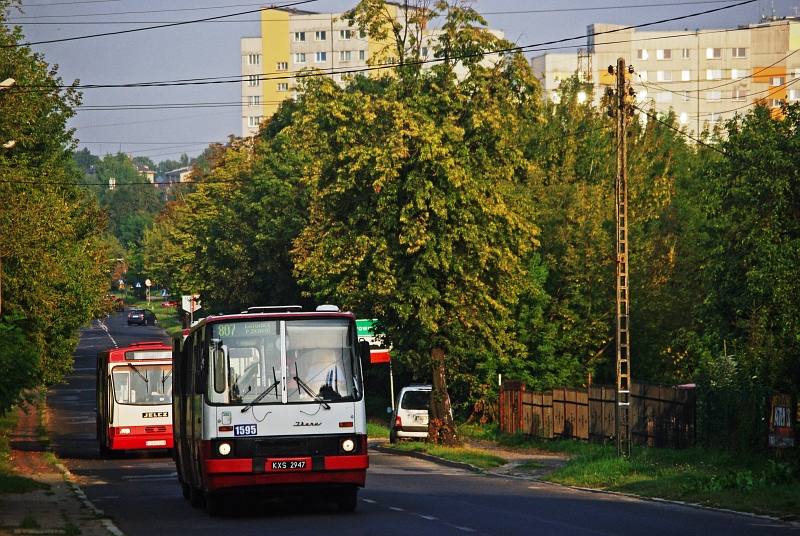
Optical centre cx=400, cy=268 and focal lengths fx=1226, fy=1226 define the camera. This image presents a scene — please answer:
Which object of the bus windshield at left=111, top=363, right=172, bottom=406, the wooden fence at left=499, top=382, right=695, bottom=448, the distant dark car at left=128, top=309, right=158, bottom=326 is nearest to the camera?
the wooden fence at left=499, top=382, right=695, bottom=448

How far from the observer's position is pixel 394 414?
133ft

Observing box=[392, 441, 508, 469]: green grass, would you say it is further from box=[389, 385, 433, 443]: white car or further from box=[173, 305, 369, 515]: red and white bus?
box=[173, 305, 369, 515]: red and white bus

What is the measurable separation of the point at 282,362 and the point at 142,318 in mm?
107379

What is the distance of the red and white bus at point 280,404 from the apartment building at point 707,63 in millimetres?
134429

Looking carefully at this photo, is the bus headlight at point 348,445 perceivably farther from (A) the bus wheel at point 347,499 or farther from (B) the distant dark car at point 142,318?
(B) the distant dark car at point 142,318

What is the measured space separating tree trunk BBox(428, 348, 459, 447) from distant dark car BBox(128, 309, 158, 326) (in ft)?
287

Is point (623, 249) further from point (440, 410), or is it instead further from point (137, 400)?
point (137, 400)

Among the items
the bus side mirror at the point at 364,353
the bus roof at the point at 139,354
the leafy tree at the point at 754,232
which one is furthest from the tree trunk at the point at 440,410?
the bus side mirror at the point at 364,353

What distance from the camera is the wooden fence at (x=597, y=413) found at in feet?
106

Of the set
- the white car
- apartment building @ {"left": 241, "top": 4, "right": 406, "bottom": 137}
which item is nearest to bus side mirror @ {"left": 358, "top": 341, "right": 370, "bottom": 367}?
the white car

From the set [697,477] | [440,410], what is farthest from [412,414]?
[697,477]

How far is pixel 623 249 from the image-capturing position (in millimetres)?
27219

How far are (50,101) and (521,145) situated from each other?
22103 mm

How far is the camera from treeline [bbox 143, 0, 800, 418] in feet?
115
